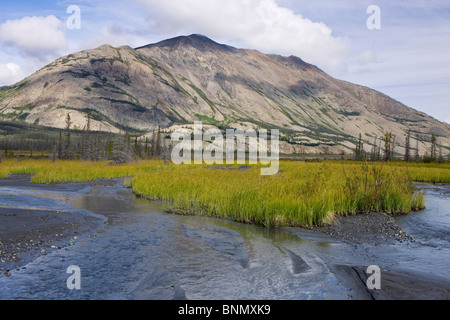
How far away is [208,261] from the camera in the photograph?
37.4 feet

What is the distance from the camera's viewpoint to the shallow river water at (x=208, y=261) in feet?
29.2

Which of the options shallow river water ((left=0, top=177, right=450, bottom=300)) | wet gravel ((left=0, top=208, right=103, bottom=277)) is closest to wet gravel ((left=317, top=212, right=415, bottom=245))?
shallow river water ((left=0, top=177, right=450, bottom=300))

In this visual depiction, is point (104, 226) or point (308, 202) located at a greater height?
point (308, 202)

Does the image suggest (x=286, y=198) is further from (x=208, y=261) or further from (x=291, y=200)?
(x=208, y=261)

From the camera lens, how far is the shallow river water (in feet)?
29.2

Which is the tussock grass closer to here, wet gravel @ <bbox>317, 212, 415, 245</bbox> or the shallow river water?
wet gravel @ <bbox>317, 212, 415, 245</bbox>

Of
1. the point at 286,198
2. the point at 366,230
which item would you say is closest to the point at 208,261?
the point at 286,198

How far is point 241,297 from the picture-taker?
865cm

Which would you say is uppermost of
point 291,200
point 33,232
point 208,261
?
point 291,200

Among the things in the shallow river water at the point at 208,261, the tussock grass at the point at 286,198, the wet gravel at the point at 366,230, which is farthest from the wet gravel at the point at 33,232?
the wet gravel at the point at 366,230

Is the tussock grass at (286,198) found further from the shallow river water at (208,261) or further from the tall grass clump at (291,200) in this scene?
the shallow river water at (208,261)
